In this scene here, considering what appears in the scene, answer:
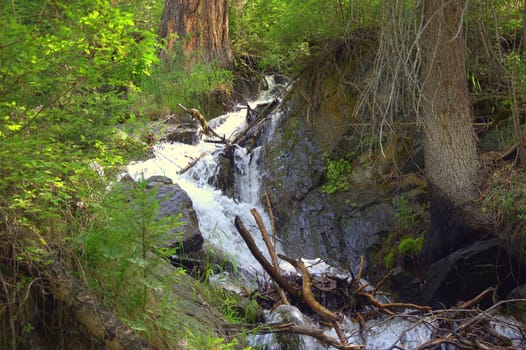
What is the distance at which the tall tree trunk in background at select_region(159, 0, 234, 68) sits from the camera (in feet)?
42.9

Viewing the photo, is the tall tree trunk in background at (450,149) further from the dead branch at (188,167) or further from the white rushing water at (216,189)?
the dead branch at (188,167)

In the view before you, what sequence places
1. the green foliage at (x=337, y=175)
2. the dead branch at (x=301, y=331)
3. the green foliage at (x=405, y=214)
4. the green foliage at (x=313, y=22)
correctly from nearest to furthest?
the dead branch at (x=301, y=331), the green foliage at (x=405, y=214), the green foliage at (x=313, y=22), the green foliage at (x=337, y=175)

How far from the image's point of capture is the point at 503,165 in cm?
582

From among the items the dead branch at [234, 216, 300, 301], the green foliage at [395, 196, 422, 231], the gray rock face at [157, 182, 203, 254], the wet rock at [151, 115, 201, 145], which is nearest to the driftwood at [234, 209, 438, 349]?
the dead branch at [234, 216, 300, 301]

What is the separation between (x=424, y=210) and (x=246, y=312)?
324 centimetres

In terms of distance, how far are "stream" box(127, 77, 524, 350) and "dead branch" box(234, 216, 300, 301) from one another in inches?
9.7

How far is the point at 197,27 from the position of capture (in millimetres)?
13219

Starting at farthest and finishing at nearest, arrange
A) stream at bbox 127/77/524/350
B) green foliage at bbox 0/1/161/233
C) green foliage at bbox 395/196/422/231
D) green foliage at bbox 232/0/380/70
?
green foliage at bbox 232/0/380/70, green foliage at bbox 395/196/422/231, stream at bbox 127/77/524/350, green foliage at bbox 0/1/161/233

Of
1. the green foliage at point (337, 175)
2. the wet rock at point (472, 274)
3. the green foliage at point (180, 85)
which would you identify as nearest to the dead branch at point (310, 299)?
the wet rock at point (472, 274)

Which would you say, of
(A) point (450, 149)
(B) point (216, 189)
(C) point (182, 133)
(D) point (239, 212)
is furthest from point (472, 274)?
(C) point (182, 133)

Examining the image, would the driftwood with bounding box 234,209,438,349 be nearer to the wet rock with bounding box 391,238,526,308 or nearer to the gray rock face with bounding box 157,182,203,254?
the wet rock with bounding box 391,238,526,308

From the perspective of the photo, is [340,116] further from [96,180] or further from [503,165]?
[96,180]

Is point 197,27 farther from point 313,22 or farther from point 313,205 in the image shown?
point 313,205

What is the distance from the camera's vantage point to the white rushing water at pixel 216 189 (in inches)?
315
